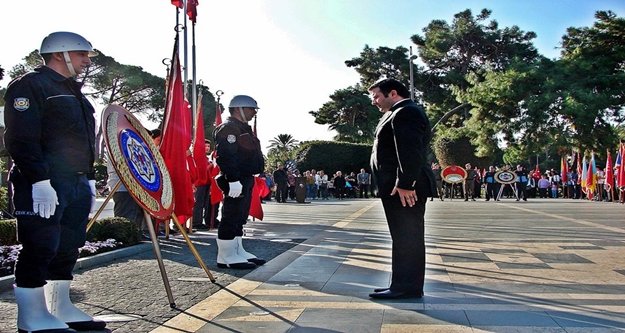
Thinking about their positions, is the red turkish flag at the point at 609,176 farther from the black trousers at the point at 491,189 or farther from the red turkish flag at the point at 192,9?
the red turkish flag at the point at 192,9

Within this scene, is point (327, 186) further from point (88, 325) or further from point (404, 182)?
point (88, 325)

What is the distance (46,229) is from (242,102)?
12.0 feet

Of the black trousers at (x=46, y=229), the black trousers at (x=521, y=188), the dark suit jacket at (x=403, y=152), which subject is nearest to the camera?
the black trousers at (x=46, y=229)

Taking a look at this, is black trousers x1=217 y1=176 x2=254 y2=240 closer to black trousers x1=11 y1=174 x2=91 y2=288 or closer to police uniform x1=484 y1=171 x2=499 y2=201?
black trousers x1=11 y1=174 x2=91 y2=288

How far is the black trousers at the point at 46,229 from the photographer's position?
12.5 ft

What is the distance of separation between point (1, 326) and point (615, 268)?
5957mm

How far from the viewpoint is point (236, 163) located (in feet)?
22.7

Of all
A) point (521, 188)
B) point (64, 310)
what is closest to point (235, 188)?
point (64, 310)

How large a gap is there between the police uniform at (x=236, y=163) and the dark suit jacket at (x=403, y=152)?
2070mm

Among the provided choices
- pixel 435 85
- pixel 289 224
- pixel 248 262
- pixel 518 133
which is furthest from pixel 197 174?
pixel 435 85

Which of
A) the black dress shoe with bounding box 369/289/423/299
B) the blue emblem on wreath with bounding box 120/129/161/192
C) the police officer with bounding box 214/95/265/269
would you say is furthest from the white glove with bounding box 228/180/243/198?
the black dress shoe with bounding box 369/289/423/299

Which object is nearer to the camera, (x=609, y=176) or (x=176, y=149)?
(x=176, y=149)

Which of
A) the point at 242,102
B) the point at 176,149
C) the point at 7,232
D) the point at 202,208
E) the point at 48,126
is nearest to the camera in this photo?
the point at 48,126


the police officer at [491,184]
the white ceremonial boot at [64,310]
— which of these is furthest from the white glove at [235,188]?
the police officer at [491,184]
